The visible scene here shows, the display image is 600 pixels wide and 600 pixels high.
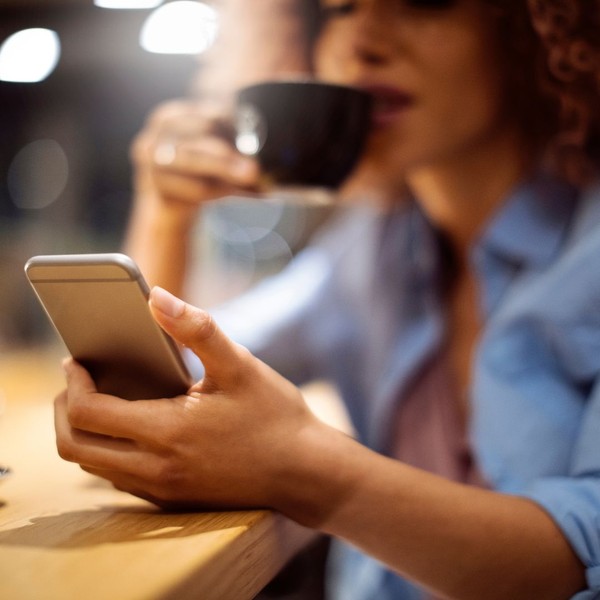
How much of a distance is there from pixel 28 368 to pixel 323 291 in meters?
0.70

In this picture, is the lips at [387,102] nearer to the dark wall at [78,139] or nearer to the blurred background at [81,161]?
the blurred background at [81,161]

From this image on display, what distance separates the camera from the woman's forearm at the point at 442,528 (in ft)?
1.68

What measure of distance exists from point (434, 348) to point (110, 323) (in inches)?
25.9

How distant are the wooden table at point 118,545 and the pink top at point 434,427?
472 millimetres

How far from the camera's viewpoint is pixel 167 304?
447mm

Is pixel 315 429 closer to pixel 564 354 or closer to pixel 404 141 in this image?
pixel 564 354

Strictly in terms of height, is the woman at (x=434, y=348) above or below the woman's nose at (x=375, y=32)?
below

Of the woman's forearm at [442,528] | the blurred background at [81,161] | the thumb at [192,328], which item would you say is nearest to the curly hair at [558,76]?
the woman's forearm at [442,528]

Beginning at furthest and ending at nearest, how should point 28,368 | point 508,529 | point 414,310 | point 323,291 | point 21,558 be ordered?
point 28,368 < point 323,291 < point 414,310 < point 508,529 < point 21,558

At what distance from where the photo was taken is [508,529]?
53 cm

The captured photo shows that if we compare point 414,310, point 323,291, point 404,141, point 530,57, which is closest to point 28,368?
point 323,291

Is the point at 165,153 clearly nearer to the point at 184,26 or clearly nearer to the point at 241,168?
the point at 241,168

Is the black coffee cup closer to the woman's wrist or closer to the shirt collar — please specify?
the shirt collar

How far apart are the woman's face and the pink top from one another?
313 mm
